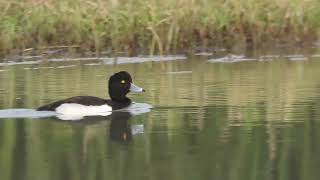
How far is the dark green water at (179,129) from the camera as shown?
347 inches

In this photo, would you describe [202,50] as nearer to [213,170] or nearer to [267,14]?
Result: [267,14]

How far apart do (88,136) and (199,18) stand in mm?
9077

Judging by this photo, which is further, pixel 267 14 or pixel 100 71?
pixel 267 14

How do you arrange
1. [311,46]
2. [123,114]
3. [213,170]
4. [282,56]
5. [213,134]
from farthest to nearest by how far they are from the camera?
[311,46]
[282,56]
[123,114]
[213,134]
[213,170]

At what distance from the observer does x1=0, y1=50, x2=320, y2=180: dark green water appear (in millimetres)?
8820

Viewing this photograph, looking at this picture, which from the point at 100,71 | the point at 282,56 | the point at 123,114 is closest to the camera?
the point at 123,114

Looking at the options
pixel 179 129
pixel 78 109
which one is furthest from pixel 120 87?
pixel 179 129

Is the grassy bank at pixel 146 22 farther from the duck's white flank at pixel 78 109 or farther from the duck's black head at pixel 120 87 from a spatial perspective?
the duck's white flank at pixel 78 109

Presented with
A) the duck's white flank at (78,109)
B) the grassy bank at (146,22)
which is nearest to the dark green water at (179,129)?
the duck's white flank at (78,109)

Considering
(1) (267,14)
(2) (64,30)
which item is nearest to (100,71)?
(2) (64,30)

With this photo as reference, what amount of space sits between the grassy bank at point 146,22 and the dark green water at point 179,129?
1.98m

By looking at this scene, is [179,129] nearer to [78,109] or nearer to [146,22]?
[78,109]

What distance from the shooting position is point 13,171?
29.6 feet

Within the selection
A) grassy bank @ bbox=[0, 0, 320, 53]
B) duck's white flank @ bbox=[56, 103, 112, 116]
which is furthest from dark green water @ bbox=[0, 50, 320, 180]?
grassy bank @ bbox=[0, 0, 320, 53]
